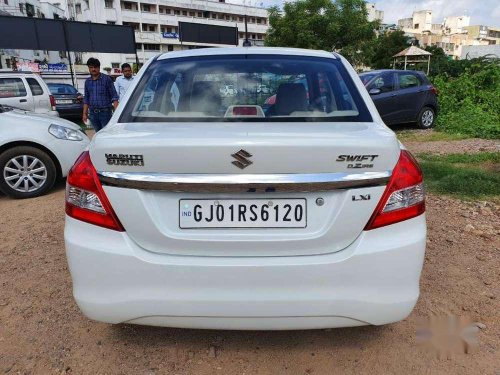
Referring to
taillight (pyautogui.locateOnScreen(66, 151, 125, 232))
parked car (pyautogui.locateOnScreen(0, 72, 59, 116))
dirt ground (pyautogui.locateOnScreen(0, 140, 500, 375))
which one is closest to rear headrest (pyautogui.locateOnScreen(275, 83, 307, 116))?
taillight (pyautogui.locateOnScreen(66, 151, 125, 232))

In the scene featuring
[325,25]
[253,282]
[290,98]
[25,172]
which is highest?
[325,25]

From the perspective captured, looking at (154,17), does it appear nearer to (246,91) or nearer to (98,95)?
(98,95)

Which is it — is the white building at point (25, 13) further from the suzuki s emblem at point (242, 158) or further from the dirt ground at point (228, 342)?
the suzuki s emblem at point (242, 158)

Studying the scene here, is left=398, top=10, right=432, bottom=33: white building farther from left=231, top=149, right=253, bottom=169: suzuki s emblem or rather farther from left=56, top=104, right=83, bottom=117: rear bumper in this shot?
left=231, top=149, right=253, bottom=169: suzuki s emblem

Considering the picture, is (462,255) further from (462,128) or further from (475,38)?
(475,38)

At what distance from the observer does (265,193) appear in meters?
1.77

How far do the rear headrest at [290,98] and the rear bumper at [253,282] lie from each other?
85 cm

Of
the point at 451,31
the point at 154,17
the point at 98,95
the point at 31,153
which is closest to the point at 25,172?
the point at 31,153

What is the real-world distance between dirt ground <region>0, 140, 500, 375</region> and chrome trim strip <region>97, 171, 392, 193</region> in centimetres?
98

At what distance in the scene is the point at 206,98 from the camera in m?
2.42

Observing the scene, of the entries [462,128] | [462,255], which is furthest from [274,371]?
[462,128]

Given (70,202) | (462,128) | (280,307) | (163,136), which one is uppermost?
(163,136)

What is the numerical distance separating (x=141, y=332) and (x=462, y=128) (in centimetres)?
1024

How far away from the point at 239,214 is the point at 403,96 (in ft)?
33.7
